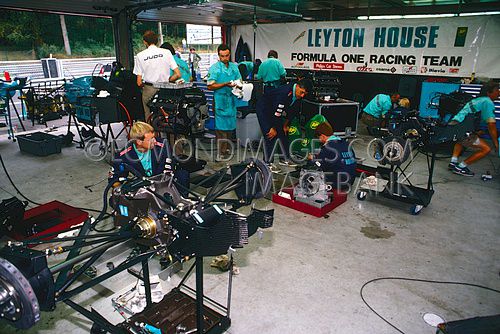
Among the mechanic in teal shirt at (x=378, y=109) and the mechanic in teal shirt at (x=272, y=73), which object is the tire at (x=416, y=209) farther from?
the mechanic in teal shirt at (x=272, y=73)

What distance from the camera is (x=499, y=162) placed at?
19.0 ft

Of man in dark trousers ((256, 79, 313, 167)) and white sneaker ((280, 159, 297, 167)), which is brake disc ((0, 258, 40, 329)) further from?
white sneaker ((280, 159, 297, 167))

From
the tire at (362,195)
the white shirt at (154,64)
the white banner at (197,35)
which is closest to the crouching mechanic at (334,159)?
the tire at (362,195)

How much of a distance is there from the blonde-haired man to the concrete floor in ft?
2.56

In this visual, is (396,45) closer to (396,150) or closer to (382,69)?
(382,69)

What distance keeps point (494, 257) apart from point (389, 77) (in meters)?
6.36

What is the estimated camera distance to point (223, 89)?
5184 millimetres

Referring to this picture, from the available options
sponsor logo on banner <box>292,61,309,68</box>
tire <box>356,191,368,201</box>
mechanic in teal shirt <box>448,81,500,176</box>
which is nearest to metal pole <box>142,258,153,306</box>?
tire <box>356,191,368,201</box>

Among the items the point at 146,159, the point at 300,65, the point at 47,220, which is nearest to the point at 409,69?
the point at 300,65

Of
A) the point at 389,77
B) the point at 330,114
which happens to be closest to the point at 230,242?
the point at 330,114

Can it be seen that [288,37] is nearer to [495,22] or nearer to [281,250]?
[495,22]

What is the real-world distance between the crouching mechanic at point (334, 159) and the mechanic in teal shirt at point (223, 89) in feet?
5.39

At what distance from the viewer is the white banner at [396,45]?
7.07 meters

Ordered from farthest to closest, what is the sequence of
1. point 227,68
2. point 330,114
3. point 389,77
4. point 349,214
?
point 389,77 < point 330,114 < point 227,68 < point 349,214
